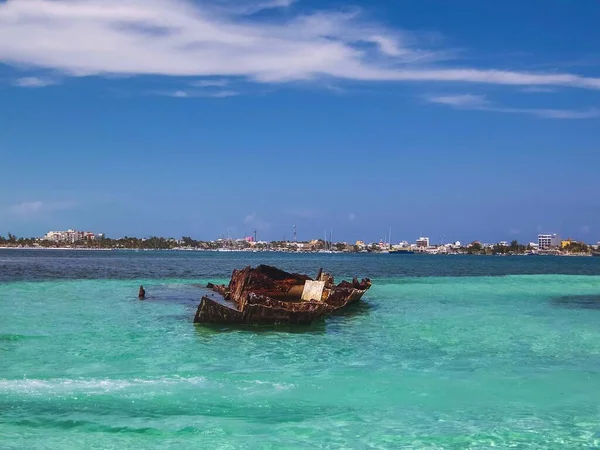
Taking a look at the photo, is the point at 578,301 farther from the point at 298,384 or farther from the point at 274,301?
the point at 298,384

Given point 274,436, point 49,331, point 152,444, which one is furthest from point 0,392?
point 49,331

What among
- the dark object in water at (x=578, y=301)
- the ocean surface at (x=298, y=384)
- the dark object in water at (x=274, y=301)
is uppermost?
the dark object in water at (x=274, y=301)

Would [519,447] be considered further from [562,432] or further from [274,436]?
[274,436]

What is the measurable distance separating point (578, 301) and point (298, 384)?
24490mm

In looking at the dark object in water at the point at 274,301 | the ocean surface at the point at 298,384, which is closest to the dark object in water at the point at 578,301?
the ocean surface at the point at 298,384

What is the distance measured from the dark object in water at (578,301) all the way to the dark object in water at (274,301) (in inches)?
373

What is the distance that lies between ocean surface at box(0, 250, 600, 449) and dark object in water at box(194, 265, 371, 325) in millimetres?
556

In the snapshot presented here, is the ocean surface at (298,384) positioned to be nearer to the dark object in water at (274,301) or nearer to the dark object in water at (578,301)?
the dark object in water at (274,301)

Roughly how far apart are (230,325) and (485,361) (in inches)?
328

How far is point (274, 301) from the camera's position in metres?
20.2

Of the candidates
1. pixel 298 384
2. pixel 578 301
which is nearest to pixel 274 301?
pixel 298 384

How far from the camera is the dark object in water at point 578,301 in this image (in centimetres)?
2880

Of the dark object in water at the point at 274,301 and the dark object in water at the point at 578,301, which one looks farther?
the dark object in water at the point at 578,301

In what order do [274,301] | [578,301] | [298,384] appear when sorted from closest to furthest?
[298,384], [274,301], [578,301]
